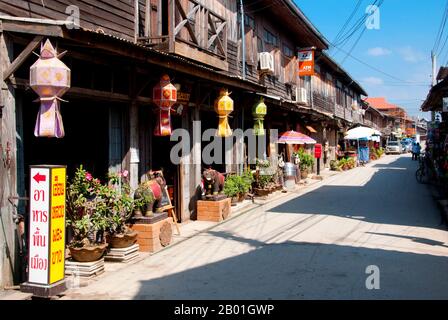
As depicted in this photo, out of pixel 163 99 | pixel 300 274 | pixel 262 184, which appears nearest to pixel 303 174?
pixel 262 184

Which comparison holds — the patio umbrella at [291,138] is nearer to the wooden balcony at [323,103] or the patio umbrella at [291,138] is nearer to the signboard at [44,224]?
the wooden balcony at [323,103]

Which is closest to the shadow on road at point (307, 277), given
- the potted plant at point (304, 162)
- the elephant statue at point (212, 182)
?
the elephant statue at point (212, 182)

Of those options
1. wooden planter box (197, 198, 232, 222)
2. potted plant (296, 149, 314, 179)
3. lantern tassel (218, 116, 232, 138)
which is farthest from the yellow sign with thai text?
potted plant (296, 149, 314, 179)

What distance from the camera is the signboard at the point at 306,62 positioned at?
23.3 metres

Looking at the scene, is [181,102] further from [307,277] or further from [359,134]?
[359,134]

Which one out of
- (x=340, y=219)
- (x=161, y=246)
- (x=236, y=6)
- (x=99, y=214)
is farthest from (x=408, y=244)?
(x=236, y=6)

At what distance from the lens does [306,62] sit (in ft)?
76.9

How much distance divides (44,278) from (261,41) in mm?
14978

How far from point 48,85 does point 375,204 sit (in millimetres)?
12071

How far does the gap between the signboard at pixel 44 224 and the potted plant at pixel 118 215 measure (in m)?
1.72

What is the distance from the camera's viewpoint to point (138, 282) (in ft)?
23.2

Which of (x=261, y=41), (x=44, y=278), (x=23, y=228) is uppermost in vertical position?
(x=261, y=41)

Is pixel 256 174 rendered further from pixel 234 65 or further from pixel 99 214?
pixel 99 214

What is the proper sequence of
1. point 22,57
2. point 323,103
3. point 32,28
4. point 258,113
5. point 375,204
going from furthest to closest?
point 323,103 → point 258,113 → point 375,204 → point 22,57 → point 32,28
